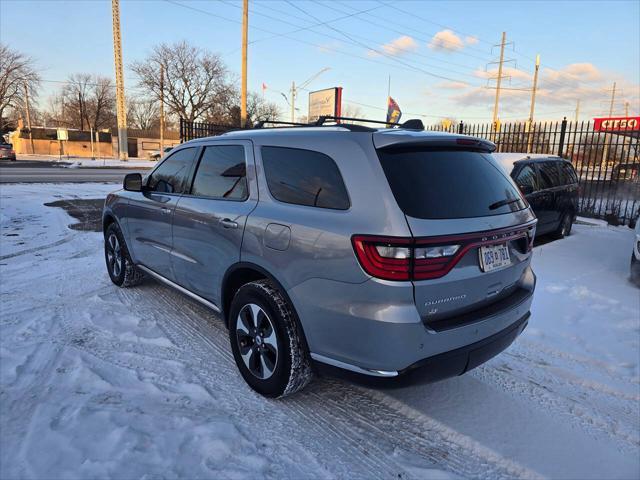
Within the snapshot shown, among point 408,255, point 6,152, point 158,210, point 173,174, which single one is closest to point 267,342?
point 408,255

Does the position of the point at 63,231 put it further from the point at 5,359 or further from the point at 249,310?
the point at 249,310

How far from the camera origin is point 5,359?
10.6 feet

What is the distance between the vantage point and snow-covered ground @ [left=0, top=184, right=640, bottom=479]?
2.32 metres

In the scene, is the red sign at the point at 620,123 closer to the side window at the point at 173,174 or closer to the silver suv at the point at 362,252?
the silver suv at the point at 362,252

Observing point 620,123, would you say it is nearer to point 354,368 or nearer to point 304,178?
point 304,178

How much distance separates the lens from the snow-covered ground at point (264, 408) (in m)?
2.32

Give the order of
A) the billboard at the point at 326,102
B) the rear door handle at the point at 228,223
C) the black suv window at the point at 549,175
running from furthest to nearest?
1. the billboard at the point at 326,102
2. the black suv window at the point at 549,175
3. the rear door handle at the point at 228,223

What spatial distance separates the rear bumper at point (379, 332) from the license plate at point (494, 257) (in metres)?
0.29

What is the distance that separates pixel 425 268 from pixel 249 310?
4.37 feet

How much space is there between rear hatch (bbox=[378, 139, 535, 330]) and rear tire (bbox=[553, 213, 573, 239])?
665 centimetres

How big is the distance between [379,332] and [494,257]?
35.7 inches

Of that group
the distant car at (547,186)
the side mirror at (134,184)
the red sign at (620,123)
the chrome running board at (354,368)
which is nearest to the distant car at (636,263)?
the distant car at (547,186)

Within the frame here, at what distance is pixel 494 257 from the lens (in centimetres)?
251

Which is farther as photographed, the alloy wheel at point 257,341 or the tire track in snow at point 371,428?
the alloy wheel at point 257,341
